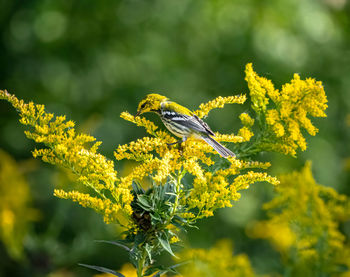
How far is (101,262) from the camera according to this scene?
4816mm

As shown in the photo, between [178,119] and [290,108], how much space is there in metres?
0.57

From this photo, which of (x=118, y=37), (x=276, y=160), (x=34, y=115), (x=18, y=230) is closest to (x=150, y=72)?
(x=118, y=37)

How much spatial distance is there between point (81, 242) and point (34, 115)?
1.85 m

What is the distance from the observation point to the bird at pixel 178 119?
6.61 ft

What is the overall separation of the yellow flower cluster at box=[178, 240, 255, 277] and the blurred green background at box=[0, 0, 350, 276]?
3101 mm

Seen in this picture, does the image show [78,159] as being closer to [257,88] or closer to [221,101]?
[221,101]

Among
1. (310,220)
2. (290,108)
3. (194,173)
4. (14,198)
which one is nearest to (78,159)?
(194,173)

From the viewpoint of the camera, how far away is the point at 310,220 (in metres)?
2.28

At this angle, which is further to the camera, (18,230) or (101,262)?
(101,262)

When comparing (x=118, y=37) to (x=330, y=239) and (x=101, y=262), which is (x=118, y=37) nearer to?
(x=101, y=262)

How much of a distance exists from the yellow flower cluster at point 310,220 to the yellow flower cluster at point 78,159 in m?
1.01

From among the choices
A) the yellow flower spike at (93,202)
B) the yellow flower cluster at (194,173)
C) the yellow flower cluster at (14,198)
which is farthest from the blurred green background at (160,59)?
the yellow flower spike at (93,202)

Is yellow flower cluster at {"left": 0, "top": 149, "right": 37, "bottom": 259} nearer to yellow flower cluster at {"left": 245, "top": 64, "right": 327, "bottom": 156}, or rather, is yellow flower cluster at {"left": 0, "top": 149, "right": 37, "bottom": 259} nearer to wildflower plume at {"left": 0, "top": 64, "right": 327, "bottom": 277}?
wildflower plume at {"left": 0, "top": 64, "right": 327, "bottom": 277}

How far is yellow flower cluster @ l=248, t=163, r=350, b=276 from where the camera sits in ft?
7.49
